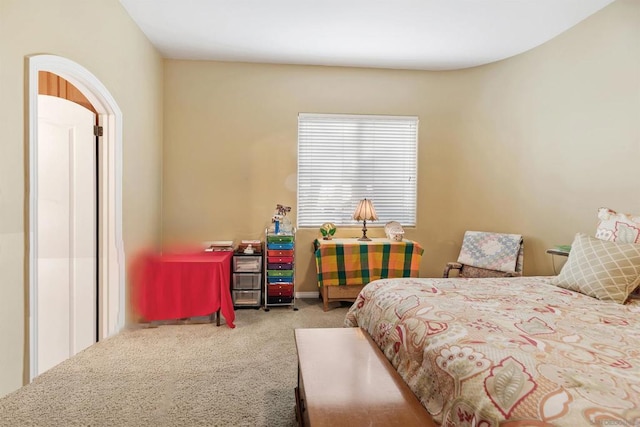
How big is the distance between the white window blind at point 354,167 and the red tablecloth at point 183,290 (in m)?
1.35

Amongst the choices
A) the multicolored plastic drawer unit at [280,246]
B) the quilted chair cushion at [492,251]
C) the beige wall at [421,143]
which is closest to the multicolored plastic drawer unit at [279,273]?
the multicolored plastic drawer unit at [280,246]

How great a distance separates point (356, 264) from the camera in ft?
12.4

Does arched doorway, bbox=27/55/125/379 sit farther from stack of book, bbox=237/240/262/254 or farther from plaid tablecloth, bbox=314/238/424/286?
plaid tablecloth, bbox=314/238/424/286

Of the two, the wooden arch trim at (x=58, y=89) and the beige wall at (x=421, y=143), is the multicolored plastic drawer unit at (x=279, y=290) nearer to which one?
the beige wall at (x=421, y=143)

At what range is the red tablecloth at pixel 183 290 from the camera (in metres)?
3.20

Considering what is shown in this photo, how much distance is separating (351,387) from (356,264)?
2.44m

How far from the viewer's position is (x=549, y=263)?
11.5 feet

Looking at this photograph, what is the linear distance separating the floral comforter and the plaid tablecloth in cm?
172

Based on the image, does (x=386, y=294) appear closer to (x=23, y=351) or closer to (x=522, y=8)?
(x=23, y=351)

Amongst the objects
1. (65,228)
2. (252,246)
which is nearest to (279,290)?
(252,246)

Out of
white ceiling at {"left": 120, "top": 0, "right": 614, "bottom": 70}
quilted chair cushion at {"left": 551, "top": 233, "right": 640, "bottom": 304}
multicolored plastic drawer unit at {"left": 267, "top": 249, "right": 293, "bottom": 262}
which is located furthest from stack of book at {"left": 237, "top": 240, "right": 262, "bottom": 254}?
quilted chair cushion at {"left": 551, "top": 233, "right": 640, "bottom": 304}

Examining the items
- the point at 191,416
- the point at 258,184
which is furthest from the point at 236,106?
the point at 191,416

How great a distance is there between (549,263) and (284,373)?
2.87 metres

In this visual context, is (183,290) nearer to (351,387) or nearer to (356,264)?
(356,264)
